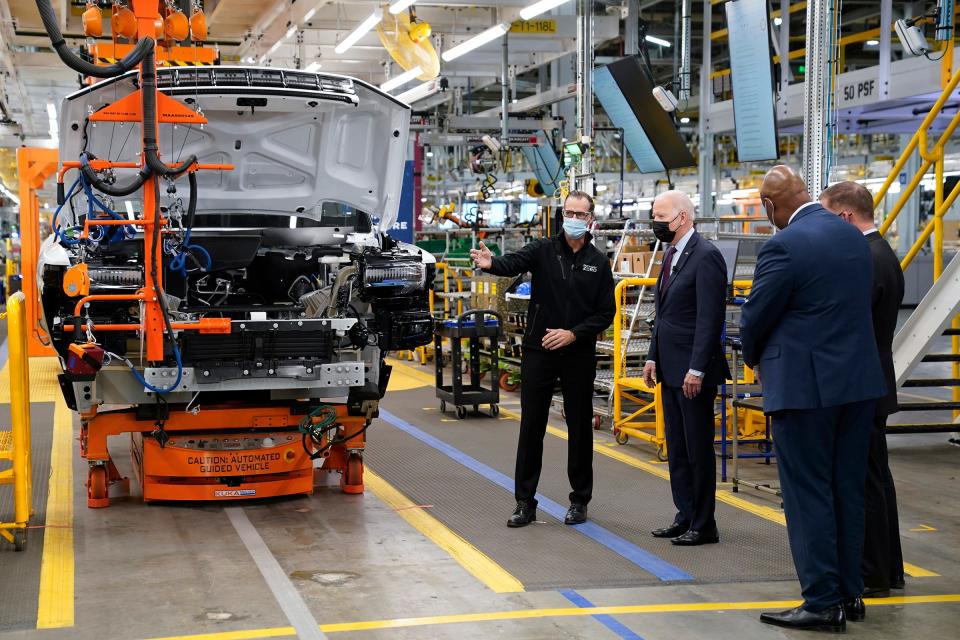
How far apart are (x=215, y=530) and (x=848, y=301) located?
357 centimetres

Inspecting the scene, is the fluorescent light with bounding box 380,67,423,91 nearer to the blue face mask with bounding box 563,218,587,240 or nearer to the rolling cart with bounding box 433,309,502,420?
the rolling cart with bounding box 433,309,502,420

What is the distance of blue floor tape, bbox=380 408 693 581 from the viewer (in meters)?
5.18

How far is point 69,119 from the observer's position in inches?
259

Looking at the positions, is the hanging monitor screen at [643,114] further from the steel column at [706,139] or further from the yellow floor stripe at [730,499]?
the yellow floor stripe at [730,499]

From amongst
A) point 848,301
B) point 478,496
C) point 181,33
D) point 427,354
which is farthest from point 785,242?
point 427,354

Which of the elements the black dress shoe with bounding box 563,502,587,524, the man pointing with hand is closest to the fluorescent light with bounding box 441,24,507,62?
the man pointing with hand

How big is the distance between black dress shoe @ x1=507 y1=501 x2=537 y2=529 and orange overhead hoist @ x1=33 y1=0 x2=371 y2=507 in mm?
1278

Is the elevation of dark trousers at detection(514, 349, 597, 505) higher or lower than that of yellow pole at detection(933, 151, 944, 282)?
lower

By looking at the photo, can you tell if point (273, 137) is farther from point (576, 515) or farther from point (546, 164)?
point (546, 164)

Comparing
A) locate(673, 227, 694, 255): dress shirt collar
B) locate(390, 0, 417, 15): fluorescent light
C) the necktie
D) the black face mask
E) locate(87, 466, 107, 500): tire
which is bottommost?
locate(87, 466, 107, 500): tire

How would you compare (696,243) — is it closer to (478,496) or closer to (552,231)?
A: (478,496)

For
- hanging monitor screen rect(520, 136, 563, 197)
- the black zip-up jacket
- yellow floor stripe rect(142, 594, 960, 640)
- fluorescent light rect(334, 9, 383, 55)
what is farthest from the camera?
hanging monitor screen rect(520, 136, 563, 197)

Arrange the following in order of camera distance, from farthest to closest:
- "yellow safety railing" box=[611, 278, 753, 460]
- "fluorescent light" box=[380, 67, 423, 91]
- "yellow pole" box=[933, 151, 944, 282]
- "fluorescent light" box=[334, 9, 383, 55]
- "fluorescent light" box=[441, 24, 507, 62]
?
1. "fluorescent light" box=[380, 67, 423, 91]
2. "fluorescent light" box=[441, 24, 507, 62]
3. "fluorescent light" box=[334, 9, 383, 55]
4. "yellow safety railing" box=[611, 278, 753, 460]
5. "yellow pole" box=[933, 151, 944, 282]

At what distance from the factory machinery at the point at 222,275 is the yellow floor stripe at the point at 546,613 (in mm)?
2168
